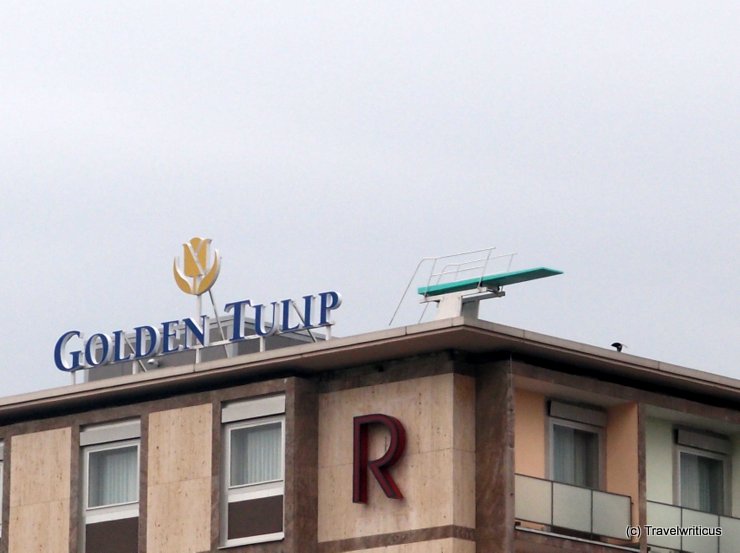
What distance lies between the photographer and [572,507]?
61312 mm

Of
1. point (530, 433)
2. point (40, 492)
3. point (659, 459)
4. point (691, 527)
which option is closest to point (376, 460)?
point (530, 433)

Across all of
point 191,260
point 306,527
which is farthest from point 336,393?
point 191,260

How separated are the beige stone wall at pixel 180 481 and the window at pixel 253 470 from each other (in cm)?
58

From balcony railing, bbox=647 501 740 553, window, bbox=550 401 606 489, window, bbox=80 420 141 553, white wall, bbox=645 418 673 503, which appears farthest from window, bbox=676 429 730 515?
window, bbox=80 420 141 553

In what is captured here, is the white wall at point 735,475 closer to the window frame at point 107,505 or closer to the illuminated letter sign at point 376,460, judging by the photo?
the illuminated letter sign at point 376,460

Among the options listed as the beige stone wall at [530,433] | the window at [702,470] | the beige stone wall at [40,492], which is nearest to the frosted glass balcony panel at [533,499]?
the beige stone wall at [530,433]

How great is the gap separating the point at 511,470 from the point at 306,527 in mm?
6171

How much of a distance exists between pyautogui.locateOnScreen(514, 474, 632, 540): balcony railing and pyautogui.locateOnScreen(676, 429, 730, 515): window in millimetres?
4092

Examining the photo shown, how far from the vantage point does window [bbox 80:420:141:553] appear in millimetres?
65500

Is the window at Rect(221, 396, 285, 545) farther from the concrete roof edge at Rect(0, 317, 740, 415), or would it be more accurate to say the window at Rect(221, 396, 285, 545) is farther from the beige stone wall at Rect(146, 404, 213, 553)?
the concrete roof edge at Rect(0, 317, 740, 415)

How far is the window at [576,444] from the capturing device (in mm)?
62719

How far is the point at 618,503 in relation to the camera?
62.1 meters

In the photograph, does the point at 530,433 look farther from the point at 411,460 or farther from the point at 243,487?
the point at 243,487

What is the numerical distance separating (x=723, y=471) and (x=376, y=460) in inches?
496
